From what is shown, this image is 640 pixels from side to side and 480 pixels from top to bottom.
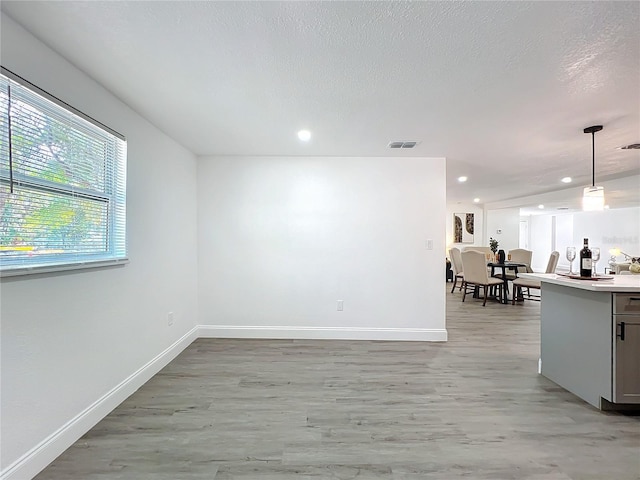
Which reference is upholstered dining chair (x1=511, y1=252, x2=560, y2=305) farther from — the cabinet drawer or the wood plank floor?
the cabinet drawer

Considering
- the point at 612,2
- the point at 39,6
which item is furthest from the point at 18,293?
the point at 612,2

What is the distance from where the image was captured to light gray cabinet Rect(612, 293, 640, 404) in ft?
7.33

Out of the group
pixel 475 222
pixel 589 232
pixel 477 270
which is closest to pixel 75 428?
pixel 477 270

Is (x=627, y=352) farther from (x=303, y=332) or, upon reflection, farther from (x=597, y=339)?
(x=303, y=332)

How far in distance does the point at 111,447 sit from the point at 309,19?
2.59 meters

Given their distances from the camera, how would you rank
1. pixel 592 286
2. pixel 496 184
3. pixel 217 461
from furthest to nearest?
1. pixel 496 184
2. pixel 592 286
3. pixel 217 461

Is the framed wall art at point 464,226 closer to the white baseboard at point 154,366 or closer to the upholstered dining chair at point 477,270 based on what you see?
the upholstered dining chair at point 477,270

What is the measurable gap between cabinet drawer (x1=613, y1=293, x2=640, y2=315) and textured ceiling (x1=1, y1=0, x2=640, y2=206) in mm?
1396

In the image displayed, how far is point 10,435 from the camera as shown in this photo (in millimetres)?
1541

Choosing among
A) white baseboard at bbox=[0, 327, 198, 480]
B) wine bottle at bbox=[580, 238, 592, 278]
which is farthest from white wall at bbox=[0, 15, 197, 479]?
wine bottle at bbox=[580, 238, 592, 278]

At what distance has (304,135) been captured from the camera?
3.13 meters

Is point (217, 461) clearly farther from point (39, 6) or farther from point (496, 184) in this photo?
point (496, 184)

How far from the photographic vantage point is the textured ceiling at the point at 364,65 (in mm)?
1453

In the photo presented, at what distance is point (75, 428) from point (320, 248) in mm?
2755
